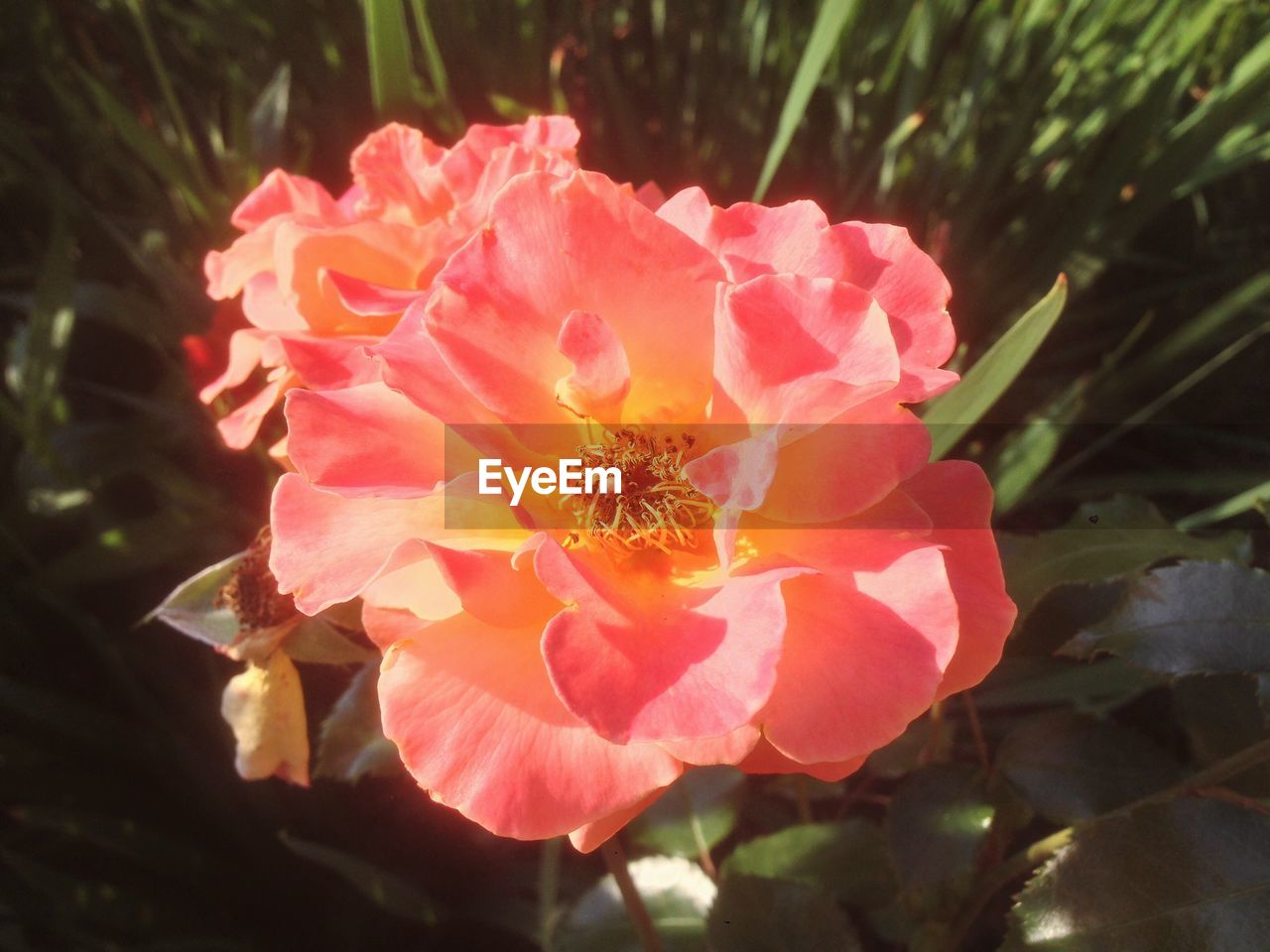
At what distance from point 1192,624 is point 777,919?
0.26m

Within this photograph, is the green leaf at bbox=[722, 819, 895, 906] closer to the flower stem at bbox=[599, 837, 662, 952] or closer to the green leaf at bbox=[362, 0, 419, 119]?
the flower stem at bbox=[599, 837, 662, 952]

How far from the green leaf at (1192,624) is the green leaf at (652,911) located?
299 mm

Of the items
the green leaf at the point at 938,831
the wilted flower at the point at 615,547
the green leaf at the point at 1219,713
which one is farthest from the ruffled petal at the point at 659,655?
the green leaf at the point at 1219,713

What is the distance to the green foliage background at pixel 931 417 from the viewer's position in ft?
1.62

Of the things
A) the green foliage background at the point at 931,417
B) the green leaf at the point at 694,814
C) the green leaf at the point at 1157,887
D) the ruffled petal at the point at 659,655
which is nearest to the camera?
the ruffled petal at the point at 659,655

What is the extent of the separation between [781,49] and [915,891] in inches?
30.6

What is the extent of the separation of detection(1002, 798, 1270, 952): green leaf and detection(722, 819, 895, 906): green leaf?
16 centimetres

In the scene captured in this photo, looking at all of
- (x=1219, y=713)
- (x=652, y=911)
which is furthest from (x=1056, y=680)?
(x=652, y=911)

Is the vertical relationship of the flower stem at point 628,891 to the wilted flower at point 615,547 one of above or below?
below

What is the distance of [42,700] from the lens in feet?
2.30

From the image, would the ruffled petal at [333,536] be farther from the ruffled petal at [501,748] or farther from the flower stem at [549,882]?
the flower stem at [549,882]

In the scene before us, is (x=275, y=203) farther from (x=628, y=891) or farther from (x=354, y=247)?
(x=628, y=891)

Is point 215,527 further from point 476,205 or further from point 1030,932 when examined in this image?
point 1030,932

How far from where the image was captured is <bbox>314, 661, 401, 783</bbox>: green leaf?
0.47m
